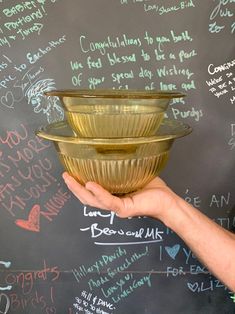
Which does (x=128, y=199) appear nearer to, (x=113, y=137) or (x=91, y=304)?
(x=113, y=137)

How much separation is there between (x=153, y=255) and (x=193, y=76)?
554 millimetres

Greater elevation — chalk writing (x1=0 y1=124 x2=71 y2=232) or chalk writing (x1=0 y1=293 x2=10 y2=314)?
chalk writing (x1=0 y1=124 x2=71 y2=232)

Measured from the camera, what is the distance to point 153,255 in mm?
1318

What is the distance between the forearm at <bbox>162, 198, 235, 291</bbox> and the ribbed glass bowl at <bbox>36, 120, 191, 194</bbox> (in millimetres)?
198

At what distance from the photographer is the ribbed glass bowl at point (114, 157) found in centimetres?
66

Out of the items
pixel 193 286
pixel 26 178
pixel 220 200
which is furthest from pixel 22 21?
pixel 193 286

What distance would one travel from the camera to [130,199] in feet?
2.67

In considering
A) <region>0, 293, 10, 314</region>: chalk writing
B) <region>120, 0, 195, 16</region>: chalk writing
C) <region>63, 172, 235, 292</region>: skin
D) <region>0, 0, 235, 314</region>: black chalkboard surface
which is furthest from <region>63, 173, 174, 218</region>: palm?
<region>0, 293, 10, 314</region>: chalk writing


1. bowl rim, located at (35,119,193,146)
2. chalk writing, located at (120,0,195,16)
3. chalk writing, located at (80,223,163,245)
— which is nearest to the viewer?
bowl rim, located at (35,119,193,146)

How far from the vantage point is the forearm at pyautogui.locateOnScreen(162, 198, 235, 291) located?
0.89 meters

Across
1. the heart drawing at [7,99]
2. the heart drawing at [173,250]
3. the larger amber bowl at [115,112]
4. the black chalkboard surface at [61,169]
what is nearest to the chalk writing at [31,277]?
the black chalkboard surface at [61,169]

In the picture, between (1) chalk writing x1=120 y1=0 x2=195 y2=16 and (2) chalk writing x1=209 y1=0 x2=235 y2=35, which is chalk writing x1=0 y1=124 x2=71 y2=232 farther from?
(2) chalk writing x1=209 y1=0 x2=235 y2=35

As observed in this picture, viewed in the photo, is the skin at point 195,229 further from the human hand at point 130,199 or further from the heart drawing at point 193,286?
the heart drawing at point 193,286

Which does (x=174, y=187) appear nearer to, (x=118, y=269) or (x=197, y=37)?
(x=118, y=269)
